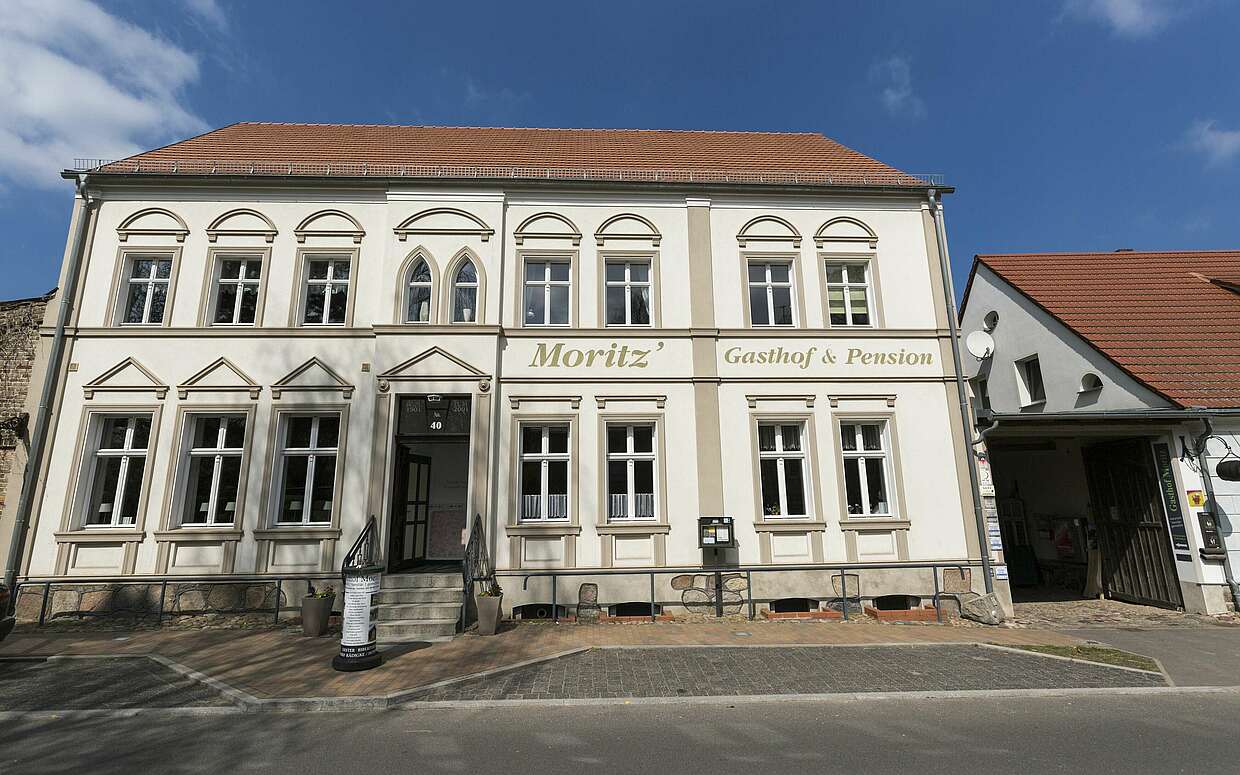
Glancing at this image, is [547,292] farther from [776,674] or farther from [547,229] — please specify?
[776,674]

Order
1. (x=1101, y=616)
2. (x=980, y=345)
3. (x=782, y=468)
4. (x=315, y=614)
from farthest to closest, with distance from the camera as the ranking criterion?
(x=980, y=345), (x=782, y=468), (x=1101, y=616), (x=315, y=614)

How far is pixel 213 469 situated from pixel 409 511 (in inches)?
132

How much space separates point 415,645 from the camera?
8000mm

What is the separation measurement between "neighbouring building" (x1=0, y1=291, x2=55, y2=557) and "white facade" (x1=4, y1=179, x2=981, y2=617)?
1.56 ft

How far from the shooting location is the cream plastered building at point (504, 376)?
9766mm

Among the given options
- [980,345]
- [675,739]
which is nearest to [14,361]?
[675,739]

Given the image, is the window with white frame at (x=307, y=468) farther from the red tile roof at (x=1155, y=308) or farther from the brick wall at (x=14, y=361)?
the red tile roof at (x=1155, y=308)

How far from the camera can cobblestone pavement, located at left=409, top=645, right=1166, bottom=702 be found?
238 inches

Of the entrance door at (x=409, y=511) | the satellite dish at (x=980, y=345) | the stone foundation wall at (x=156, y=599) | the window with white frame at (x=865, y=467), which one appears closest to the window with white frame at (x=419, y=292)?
the entrance door at (x=409, y=511)

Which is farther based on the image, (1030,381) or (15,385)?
(1030,381)

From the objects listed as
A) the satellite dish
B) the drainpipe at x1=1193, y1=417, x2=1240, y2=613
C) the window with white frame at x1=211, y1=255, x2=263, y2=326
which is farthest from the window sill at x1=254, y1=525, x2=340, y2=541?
the drainpipe at x1=1193, y1=417, x2=1240, y2=613

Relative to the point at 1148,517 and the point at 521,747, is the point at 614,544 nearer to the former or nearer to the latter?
the point at 521,747

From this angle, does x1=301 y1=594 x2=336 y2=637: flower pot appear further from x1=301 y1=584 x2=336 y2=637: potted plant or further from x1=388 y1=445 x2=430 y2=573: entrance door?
x1=388 y1=445 x2=430 y2=573: entrance door

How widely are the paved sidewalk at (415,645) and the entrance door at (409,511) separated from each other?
1942 mm
